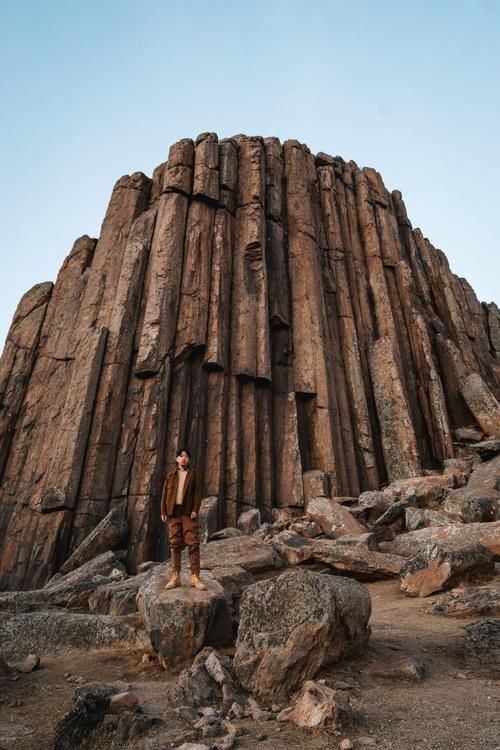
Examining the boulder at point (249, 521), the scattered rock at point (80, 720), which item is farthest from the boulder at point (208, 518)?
the scattered rock at point (80, 720)

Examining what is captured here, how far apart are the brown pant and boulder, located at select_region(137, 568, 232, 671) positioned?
0.42 m

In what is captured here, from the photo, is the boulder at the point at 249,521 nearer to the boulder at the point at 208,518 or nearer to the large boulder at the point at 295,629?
the boulder at the point at 208,518

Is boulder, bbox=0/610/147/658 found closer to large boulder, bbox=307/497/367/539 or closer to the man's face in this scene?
the man's face

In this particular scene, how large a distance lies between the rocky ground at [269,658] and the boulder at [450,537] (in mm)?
103

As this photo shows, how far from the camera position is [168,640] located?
564 centimetres

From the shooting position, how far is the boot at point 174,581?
6.37 meters

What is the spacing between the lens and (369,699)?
13.7ft

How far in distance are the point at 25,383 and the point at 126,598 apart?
15430 mm

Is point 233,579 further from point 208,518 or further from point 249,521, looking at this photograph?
point 249,521

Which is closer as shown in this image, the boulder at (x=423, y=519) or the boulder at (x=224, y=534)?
the boulder at (x=423, y=519)

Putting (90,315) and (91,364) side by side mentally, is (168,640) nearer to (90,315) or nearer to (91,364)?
(91,364)

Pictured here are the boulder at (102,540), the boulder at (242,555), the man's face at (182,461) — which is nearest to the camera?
the man's face at (182,461)

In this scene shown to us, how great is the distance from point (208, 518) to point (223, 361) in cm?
593

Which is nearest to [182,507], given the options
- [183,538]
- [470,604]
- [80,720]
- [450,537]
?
[183,538]
